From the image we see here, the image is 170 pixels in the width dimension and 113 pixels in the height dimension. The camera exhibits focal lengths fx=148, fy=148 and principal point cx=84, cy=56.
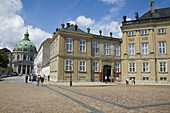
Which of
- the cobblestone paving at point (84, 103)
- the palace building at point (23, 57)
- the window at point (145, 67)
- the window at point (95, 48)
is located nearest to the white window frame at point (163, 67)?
the window at point (145, 67)

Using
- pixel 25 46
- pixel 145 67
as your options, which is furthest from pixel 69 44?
pixel 25 46

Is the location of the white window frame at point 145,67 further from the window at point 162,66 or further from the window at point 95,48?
the window at point 95,48

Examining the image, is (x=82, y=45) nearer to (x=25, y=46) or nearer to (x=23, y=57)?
(x=23, y=57)

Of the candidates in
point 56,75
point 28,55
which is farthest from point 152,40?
point 28,55

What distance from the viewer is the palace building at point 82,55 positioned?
2819cm

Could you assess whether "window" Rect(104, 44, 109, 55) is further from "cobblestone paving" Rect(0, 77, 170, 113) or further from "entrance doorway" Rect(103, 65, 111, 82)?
"cobblestone paving" Rect(0, 77, 170, 113)

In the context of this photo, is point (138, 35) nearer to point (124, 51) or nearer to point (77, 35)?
point (124, 51)

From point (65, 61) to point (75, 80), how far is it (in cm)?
416

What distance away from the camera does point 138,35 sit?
3145 cm

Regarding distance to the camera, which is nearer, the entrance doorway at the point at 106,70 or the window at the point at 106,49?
the entrance doorway at the point at 106,70

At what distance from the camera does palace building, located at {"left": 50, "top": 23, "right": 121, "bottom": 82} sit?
28.2m

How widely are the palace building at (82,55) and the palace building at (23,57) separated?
110 metres

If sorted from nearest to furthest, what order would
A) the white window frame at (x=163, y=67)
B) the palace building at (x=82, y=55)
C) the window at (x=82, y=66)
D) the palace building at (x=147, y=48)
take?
the palace building at (x=82, y=55)
the white window frame at (x=163, y=67)
the palace building at (x=147, y=48)
the window at (x=82, y=66)

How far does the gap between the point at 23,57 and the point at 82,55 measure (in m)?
118
